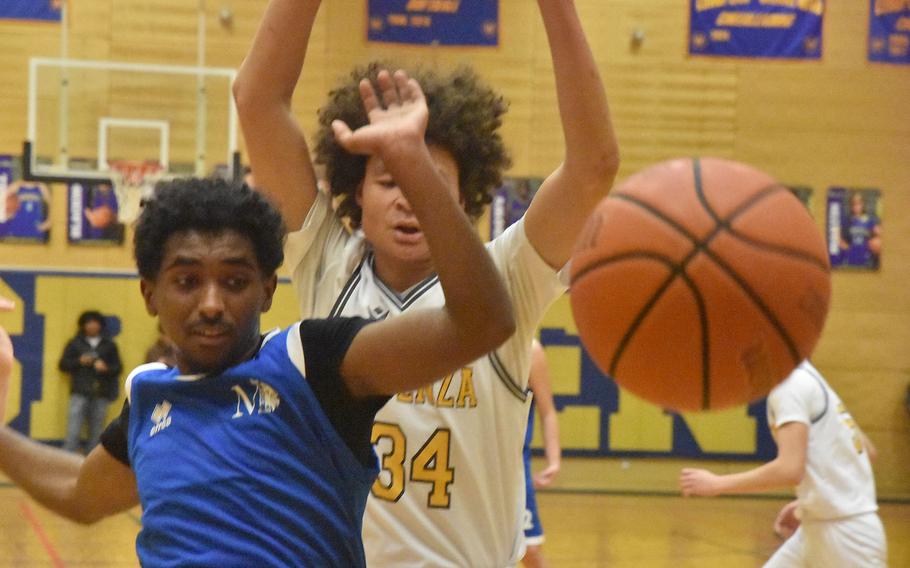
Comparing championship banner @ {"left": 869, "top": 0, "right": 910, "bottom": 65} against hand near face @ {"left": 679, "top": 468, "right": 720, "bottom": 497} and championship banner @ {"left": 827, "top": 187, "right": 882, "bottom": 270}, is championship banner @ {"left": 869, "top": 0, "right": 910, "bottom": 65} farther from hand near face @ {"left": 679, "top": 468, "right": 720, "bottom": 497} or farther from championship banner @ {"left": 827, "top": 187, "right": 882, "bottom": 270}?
hand near face @ {"left": 679, "top": 468, "right": 720, "bottom": 497}

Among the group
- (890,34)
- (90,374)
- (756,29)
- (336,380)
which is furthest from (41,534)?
(890,34)

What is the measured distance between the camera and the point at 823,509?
5266 millimetres

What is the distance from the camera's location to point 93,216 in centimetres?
1223

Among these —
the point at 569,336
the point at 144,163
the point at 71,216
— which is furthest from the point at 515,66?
the point at 71,216

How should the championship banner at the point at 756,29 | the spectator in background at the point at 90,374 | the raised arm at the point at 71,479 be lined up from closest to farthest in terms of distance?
the raised arm at the point at 71,479 < the spectator in background at the point at 90,374 < the championship banner at the point at 756,29

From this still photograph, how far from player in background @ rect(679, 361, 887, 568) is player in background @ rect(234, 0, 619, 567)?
2.44 m

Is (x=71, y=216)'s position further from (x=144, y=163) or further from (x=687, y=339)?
(x=687, y=339)

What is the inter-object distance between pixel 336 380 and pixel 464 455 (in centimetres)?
71

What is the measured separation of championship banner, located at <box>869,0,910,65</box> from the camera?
12.9 metres

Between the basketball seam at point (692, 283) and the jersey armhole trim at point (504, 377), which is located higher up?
the basketball seam at point (692, 283)

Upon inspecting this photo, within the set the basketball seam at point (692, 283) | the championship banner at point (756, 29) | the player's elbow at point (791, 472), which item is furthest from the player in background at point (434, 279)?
the championship banner at point (756, 29)

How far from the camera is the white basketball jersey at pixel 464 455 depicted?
2.85m

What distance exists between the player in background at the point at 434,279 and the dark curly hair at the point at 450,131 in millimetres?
144

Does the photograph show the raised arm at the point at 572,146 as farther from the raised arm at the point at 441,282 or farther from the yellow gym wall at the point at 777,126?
the yellow gym wall at the point at 777,126
